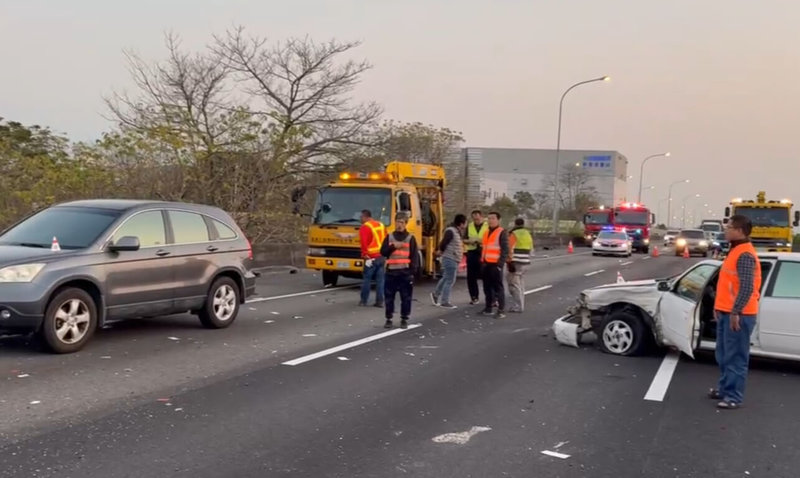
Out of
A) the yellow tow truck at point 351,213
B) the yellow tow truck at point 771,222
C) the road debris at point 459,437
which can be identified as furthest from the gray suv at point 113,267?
the yellow tow truck at point 771,222

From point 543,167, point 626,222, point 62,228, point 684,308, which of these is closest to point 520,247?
point 684,308

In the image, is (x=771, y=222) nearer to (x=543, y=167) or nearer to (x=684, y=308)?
(x=684, y=308)

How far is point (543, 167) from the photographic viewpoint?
13850 cm

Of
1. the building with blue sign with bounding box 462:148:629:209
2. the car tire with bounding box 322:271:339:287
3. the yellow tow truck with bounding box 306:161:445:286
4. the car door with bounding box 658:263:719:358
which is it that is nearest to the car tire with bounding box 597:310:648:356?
the car door with bounding box 658:263:719:358

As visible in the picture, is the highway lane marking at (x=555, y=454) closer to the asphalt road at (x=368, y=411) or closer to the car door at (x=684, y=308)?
the asphalt road at (x=368, y=411)

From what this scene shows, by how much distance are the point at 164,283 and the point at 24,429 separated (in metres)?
3.75

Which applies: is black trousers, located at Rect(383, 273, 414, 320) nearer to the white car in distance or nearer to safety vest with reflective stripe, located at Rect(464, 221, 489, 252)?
safety vest with reflective stripe, located at Rect(464, 221, 489, 252)

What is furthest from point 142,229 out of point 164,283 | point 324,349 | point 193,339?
point 324,349

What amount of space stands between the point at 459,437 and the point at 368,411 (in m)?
0.96

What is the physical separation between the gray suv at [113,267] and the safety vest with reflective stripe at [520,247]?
15.4 ft

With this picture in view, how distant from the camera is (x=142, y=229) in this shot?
8781 millimetres

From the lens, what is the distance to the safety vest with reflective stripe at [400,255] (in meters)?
10.3

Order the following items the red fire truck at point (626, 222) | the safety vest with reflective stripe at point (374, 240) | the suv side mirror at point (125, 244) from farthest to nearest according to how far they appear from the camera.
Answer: the red fire truck at point (626, 222) → the safety vest with reflective stripe at point (374, 240) → the suv side mirror at point (125, 244)

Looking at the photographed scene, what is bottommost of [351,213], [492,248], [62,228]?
[492,248]
